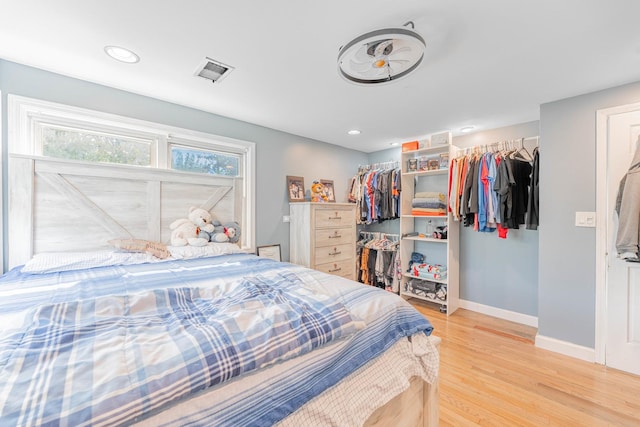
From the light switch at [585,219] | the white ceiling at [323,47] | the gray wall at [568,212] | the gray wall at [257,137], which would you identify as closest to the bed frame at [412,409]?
the white ceiling at [323,47]

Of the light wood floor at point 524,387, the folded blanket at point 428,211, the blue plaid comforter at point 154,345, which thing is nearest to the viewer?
the blue plaid comforter at point 154,345

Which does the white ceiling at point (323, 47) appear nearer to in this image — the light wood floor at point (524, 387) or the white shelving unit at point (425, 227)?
the white shelving unit at point (425, 227)

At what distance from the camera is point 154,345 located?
0.69m

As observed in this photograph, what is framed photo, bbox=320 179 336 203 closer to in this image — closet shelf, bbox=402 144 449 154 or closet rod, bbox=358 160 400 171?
closet rod, bbox=358 160 400 171

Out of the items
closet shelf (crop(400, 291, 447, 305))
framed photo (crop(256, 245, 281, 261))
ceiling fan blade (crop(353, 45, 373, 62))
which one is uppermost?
ceiling fan blade (crop(353, 45, 373, 62))

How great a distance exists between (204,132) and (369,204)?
95.0 inches

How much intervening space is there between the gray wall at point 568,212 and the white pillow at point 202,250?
2.96 meters

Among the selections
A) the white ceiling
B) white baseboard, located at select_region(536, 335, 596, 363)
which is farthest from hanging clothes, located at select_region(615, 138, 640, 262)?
white baseboard, located at select_region(536, 335, 596, 363)

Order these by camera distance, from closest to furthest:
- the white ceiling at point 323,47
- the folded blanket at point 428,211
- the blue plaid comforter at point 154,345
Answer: the blue plaid comforter at point 154,345 < the white ceiling at point 323,47 < the folded blanket at point 428,211

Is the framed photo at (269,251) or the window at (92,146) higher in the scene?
the window at (92,146)

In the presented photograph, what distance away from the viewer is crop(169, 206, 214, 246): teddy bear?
2422 millimetres

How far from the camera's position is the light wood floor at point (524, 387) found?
1587 mm

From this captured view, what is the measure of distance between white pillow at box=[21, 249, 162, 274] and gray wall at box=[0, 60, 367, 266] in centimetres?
56

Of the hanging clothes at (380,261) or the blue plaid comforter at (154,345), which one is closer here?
the blue plaid comforter at (154,345)
